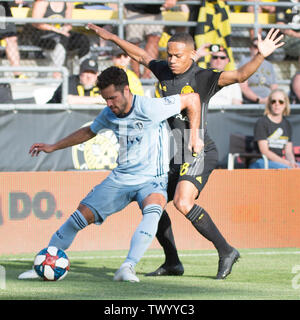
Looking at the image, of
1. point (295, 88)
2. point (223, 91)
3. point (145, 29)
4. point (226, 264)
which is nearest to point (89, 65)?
point (145, 29)

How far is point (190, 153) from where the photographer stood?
6809mm

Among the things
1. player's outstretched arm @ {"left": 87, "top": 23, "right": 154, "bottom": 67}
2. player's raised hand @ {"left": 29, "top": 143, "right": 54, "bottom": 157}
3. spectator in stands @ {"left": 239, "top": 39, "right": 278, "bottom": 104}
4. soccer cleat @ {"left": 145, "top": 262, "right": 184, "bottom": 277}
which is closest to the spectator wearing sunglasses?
spectator in stands @ {"left": 239, "top": 39, "right": 278, "bottom": 104}

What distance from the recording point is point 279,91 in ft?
36.1

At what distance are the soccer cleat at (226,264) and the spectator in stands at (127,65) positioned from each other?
15.2 ft

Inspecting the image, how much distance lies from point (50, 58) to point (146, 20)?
180 centimetres

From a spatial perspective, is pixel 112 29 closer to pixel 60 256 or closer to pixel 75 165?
pixel 75 165

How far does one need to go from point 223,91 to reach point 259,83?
991 mm

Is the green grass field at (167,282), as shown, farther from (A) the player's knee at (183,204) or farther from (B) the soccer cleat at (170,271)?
(A) the player's knee at (183,204)

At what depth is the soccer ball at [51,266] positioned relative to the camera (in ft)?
20.6

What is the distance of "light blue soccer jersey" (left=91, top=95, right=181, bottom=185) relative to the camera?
6.44m

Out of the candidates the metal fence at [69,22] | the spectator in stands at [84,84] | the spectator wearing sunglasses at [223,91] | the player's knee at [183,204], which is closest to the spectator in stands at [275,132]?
the metal fence at [69,22]

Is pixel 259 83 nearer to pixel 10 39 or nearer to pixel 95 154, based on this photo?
pixel 95 154

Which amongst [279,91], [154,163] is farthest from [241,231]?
[154,163]

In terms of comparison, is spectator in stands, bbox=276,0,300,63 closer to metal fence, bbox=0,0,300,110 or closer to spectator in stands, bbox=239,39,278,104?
metal fence, bbox=0,0,300,110
